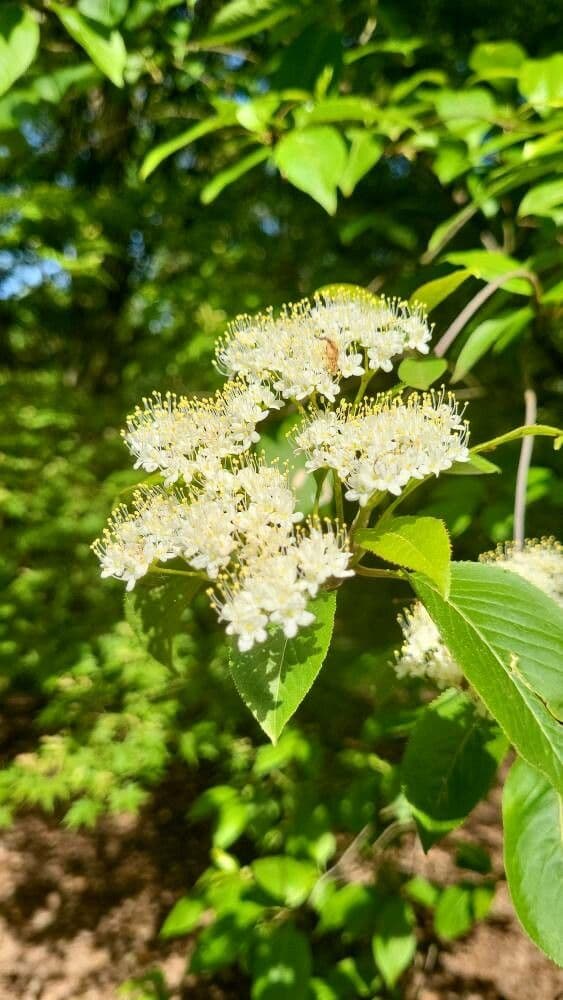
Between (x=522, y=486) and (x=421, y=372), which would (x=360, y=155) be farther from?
(x=522, y=486)

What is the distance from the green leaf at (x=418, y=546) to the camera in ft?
2.18

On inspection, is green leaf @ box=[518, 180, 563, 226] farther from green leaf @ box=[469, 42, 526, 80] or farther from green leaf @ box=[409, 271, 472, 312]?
green leaf @ box=[469, 42, 526, 80]

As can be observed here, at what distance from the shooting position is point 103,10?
123cm

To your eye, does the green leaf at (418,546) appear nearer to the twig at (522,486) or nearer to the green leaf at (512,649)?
the green leaf at (512,649)

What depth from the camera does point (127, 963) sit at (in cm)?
273

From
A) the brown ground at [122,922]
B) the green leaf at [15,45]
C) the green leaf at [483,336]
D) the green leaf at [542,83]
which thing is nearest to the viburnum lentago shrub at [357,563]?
the green leaf at [483,336]

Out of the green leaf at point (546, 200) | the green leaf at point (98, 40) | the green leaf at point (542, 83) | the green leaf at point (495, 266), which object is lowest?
the green leaf at point (495, 266)

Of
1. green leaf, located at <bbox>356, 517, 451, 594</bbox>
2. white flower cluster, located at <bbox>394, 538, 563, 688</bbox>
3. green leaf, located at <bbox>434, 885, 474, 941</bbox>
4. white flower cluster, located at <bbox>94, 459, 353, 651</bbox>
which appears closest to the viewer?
green leaf, located at <bbox>356, 517, 451, 594</bbox>

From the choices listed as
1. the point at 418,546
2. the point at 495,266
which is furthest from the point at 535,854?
the point at 495,266

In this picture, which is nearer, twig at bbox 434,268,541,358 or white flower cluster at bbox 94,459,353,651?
white flower cluster at bbox 94,459,353,651

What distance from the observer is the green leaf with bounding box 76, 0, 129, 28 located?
1.23 m

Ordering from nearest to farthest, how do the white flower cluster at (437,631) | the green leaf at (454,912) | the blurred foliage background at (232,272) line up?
the white flower cluster at (437,631) → the blurred foliage background at (232,272) → the green leaf at (454,912)

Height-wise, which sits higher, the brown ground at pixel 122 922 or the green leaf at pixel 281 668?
the green leaf at pixel 281 668

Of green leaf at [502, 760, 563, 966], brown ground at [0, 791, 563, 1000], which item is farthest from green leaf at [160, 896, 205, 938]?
brown ground at [0, 791, 563, 1000]
